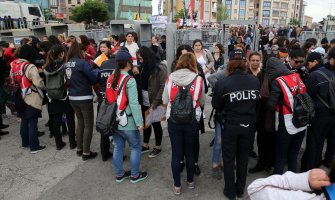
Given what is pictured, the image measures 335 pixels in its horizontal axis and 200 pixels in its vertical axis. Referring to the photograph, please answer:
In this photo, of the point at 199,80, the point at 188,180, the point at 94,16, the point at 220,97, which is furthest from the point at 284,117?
the point at 94,16

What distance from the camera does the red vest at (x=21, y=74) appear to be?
509cm

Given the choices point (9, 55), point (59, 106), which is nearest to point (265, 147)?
point (59, 106)

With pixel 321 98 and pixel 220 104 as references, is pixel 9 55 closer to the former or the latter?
pixel 220 104

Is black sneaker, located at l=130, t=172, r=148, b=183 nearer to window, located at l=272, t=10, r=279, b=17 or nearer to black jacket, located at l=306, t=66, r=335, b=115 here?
black jacket, located at l=306, t=66, r=335, b=115

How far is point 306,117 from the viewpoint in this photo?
3414 millimetres

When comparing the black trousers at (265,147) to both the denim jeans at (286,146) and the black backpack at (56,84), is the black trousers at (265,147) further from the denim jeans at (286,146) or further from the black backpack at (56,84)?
the black backpack at (56,84)

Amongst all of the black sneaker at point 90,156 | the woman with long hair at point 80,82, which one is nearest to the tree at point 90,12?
the woman with long hair at point 80,82

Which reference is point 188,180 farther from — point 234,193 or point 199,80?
point 199,80

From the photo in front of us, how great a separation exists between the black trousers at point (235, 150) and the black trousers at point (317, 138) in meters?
1.09

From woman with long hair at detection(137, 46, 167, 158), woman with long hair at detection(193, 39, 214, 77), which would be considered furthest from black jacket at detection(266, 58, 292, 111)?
woman with long hair at detection(193, 39, 214, 77)

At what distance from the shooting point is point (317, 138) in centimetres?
394

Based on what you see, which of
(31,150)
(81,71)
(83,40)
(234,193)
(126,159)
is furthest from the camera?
(83,40)

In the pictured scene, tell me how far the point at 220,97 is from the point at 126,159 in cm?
232

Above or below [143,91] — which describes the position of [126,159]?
below
